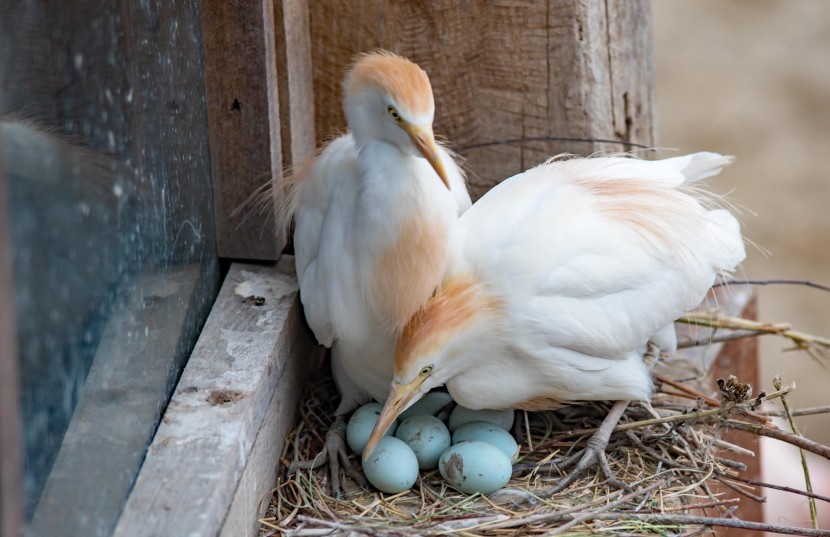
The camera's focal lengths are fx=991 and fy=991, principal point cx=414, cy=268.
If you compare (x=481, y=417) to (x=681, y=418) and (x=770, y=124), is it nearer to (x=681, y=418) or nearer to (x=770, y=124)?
(x=681, y=418)

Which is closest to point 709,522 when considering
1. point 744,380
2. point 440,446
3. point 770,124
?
point 440,446

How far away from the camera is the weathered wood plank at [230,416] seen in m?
1.60

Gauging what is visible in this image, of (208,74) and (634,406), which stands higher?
(208,74)

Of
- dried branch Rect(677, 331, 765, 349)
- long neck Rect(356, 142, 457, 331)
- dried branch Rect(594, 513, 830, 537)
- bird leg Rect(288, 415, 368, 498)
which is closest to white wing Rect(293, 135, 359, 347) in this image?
long neck Rect(356, 142, 457, 331)

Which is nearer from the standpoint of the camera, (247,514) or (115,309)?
(115,309)

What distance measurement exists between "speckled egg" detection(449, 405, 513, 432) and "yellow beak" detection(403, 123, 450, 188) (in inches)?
25.4

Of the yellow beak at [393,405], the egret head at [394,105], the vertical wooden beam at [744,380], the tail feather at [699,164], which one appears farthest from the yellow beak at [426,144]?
the vertical wooden beam at [744,380]

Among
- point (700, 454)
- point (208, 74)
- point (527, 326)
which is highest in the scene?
point (208, 74)

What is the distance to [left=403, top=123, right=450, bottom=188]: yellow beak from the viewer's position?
5.80 ft

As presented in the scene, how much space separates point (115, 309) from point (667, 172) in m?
1.30

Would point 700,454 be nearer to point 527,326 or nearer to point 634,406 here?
point 634,406

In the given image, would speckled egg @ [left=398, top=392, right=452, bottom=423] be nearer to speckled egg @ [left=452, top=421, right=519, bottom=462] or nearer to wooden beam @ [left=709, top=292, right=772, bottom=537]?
speckled egg @ [left=452, top=421, right=519, bottom=462]

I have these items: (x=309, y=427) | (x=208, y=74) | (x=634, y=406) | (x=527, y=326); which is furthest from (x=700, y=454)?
(x=208, y=74)

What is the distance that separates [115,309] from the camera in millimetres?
1633
